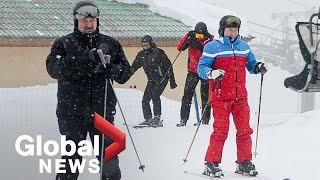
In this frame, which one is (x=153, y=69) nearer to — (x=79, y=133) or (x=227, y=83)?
(x=227, y=83)

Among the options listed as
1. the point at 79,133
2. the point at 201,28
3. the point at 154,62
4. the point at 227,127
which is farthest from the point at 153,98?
the point at 79,133

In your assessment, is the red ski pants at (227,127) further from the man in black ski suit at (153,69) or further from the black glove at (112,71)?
the man in black ski suit at (153,69)

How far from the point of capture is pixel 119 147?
615cm

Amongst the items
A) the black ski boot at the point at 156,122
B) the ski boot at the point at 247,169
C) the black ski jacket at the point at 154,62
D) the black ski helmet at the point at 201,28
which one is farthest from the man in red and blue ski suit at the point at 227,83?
the black ski jacket at the point at 154,62

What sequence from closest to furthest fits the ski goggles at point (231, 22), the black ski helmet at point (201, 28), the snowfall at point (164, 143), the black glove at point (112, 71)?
the black glove at point (112, 71) → the ski goggles at point (231, 22) → the snowfall at point (164, 143) → the black ski helmet at point (201, 28)

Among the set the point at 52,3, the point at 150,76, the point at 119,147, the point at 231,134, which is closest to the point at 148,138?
the point at 231,134

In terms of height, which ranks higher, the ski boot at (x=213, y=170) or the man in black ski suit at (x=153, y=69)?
the man in black ski suit at (x=153, y=69)

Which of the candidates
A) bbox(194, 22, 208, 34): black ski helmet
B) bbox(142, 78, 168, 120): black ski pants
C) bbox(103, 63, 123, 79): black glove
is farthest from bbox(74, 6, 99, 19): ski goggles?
bbox(142, 78, 168, 120): black ski pants

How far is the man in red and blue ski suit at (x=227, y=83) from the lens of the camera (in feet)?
24.1

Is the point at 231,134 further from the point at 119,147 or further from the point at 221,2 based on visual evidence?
the point at 221,2

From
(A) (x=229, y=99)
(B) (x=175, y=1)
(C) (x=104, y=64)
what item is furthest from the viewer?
(B) (x=175, y=1)

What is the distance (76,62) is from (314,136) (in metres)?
5.10

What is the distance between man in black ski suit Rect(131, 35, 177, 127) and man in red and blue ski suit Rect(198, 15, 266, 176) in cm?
416

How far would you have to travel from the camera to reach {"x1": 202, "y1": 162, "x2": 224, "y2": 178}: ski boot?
7367 mm
